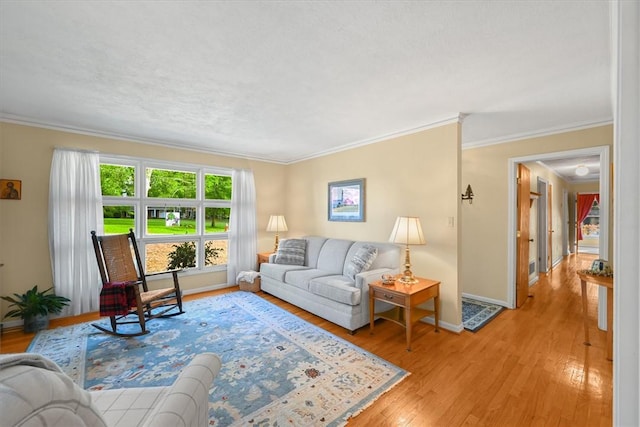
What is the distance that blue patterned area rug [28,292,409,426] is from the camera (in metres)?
1.85

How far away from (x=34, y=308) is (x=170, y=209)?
192 cm

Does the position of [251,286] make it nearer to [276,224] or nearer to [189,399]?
[276,224]

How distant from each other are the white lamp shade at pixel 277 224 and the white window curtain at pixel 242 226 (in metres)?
0.31

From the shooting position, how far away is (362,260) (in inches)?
131

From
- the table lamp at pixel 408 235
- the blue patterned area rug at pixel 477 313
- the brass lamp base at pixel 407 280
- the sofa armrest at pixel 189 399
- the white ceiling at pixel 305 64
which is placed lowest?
the blue patterned area rug at pixel 477 313

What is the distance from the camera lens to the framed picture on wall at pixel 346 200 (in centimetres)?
409

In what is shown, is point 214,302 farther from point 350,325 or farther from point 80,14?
point 80,14

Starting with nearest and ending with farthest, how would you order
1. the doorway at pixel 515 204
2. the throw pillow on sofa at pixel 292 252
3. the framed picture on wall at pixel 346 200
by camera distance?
the doorway at pixel 515 204 → the framed picture on wall at pixel 346 200 → the throw pillow on sofa at pixel 292 252

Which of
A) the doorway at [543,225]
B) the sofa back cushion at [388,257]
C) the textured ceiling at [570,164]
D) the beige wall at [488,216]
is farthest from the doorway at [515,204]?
the doorway at [543,225]

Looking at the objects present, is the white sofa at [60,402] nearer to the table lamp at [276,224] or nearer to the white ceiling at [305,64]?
the white ceiling at [305,64]

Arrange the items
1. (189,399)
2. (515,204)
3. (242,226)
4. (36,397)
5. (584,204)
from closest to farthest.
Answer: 1. (36,397)
2. (189,399)
3. (515,204)
4. (242,226)
5. (584,204)

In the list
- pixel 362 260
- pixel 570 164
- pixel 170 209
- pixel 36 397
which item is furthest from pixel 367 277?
pixel 570 164

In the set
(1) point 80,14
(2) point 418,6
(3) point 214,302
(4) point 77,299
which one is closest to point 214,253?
(3) point 214,302

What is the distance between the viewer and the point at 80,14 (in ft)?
4.91
